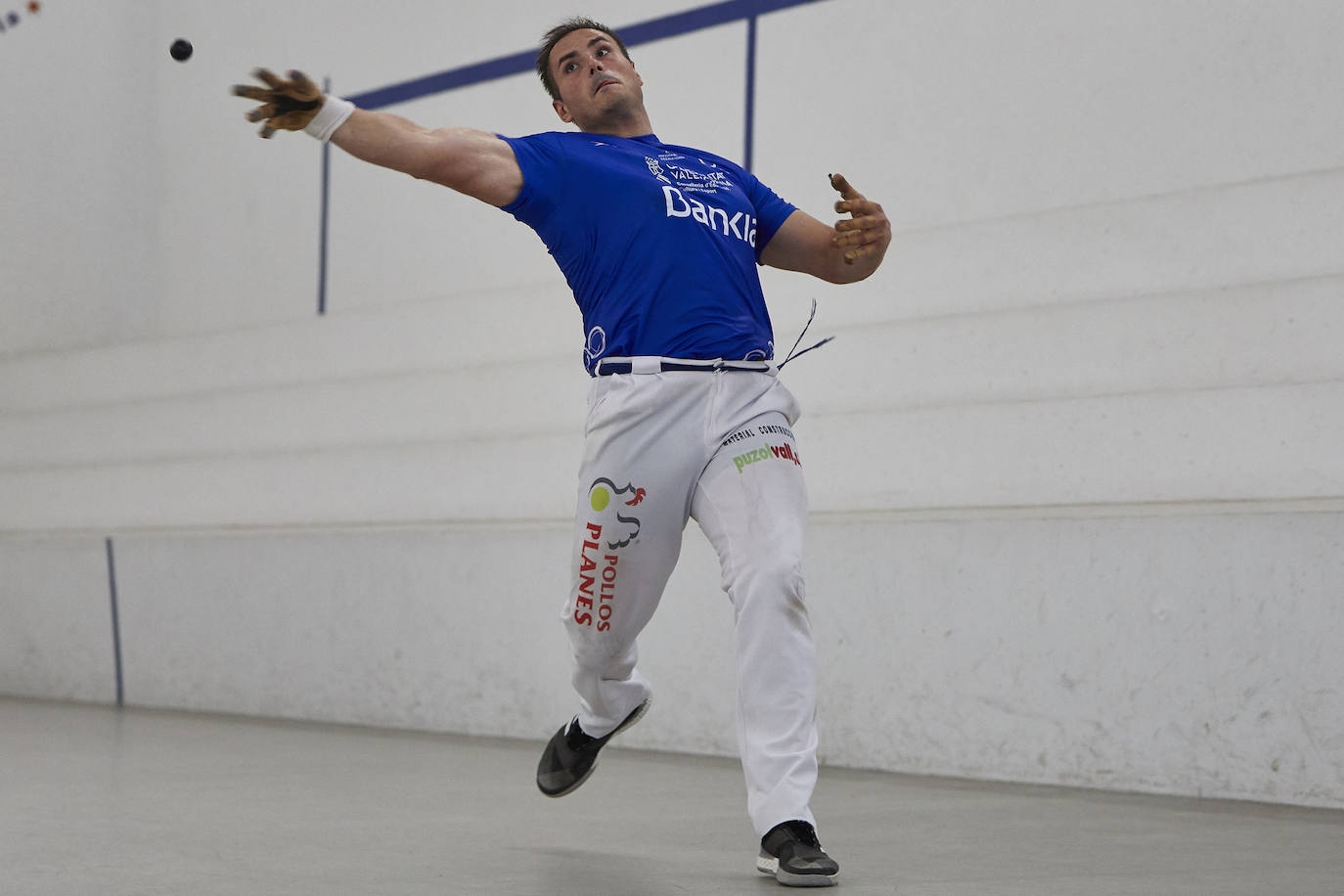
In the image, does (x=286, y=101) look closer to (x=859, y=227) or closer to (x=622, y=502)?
(x=622, y=502)

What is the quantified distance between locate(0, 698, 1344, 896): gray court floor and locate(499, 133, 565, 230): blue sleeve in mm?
1155

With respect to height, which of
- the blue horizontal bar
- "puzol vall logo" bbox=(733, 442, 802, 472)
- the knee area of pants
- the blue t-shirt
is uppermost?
the blue horizontal bar

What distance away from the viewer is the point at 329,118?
2348mm

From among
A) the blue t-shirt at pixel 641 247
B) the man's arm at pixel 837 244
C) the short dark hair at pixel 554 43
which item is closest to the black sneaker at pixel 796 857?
the blue t-shirt at pixel 641 247

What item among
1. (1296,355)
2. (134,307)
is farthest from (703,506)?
(134,307)

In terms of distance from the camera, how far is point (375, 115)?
239 centimetres

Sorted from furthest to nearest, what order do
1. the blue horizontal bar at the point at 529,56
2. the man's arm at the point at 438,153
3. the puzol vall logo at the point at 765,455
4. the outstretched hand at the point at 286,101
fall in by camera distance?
the blue horizontal bar at the point at 529,56 < the puzol vall logo at the point at 765,455 < the man's arm at the point at 438,153 < the outstretched hand at the point at 286,101

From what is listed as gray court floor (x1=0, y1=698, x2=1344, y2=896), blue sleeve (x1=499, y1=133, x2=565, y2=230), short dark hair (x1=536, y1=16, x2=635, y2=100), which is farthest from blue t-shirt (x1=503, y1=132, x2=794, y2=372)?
gray court floor (x1=0, y1=698, x2=1344, y2=896)

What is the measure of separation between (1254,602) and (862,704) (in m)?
1.12

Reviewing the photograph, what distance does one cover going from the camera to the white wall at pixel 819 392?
144 inches

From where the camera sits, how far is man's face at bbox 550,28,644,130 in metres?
2.80

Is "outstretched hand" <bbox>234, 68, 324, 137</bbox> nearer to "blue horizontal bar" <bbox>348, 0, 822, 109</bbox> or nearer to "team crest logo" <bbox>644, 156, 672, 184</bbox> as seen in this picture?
"team crest logo" <bbox>644, 156, 672, 184</bbox>

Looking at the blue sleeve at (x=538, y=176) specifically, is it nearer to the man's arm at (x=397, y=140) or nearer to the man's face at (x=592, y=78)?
the man's arm at (x=397, y=140)

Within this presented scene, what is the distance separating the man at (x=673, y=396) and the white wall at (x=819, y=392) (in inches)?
55.9
